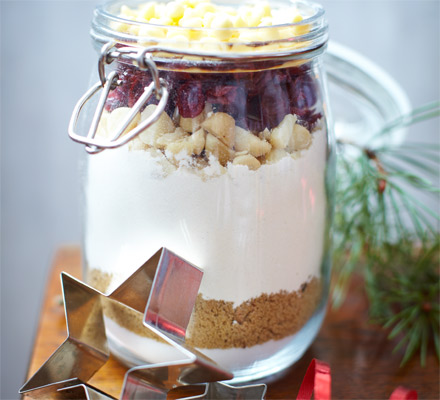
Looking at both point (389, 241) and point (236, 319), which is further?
point (389, 241)

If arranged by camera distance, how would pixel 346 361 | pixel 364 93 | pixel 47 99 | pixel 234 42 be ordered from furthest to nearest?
pixel 47 99
pixel 364 93
pixel 346 361
pixel 234 42

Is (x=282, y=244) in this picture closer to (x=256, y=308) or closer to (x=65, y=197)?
(x=256, y=308)

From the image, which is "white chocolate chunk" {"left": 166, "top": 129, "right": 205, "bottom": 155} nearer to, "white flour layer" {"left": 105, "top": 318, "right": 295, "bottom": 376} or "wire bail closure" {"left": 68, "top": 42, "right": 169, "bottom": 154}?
"wire bail closure" {"left": 68, "top": 42, "right": 169, "bottom": 154}

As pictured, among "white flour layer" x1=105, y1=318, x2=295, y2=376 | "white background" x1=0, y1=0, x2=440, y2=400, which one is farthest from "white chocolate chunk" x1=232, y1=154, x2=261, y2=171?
"white background" x1=0, y1=0, x2=440, y2=400

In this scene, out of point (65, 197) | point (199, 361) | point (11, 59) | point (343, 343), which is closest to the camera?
point (199, 361)

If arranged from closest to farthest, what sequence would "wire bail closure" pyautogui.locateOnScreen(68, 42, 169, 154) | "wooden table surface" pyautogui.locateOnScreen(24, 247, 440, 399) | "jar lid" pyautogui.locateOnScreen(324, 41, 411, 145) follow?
"wire bail closure" pyautogui.locateOnScreen(68, 42, 169, 154)
"wooden table surface" pyautogui.locateOnScreen(24, 247, 440, 399)
"jar lid" pyautogui.locateOnScreen(324, 41, 411, 145)

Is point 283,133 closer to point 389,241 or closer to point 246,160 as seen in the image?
point 246,160

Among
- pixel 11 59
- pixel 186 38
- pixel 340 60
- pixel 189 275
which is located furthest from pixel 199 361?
pixel 11 59

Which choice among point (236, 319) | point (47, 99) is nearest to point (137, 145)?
point (236, 319)
